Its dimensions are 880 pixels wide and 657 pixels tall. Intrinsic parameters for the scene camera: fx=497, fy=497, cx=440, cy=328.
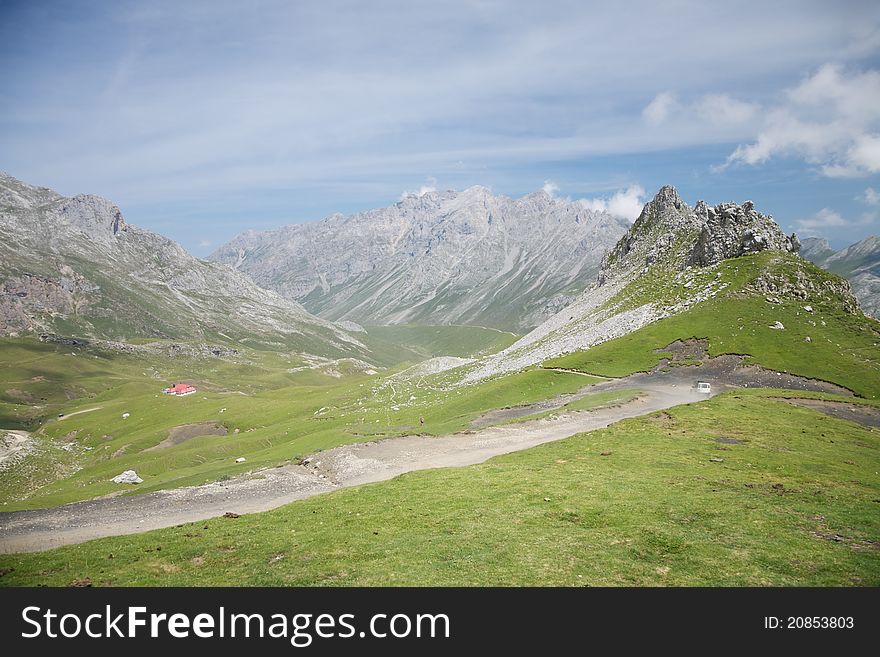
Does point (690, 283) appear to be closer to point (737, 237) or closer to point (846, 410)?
point (737, 237)

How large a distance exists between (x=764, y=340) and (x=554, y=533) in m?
71.8

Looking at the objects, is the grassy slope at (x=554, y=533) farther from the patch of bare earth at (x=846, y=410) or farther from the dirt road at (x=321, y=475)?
the patch of bare earth at (x=846, y=410)

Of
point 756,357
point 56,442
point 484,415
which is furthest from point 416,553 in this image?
point 56,442

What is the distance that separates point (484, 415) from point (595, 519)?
4062 cm

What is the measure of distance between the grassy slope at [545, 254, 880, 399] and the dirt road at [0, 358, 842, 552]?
16.8ft

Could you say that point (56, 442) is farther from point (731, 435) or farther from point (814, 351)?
point (814, 351)

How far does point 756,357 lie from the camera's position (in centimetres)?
7419

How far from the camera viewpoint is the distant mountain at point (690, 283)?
90.2 m

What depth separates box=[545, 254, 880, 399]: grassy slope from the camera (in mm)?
69125

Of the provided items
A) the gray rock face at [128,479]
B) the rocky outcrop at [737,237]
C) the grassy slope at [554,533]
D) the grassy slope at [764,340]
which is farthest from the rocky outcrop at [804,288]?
the gray rock face at [128,479]

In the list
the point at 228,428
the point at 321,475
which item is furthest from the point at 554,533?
the point at 228,428

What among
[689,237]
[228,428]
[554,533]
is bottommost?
[554,533]

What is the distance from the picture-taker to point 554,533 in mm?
23109

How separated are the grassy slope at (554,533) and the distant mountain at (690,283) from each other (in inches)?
2416
